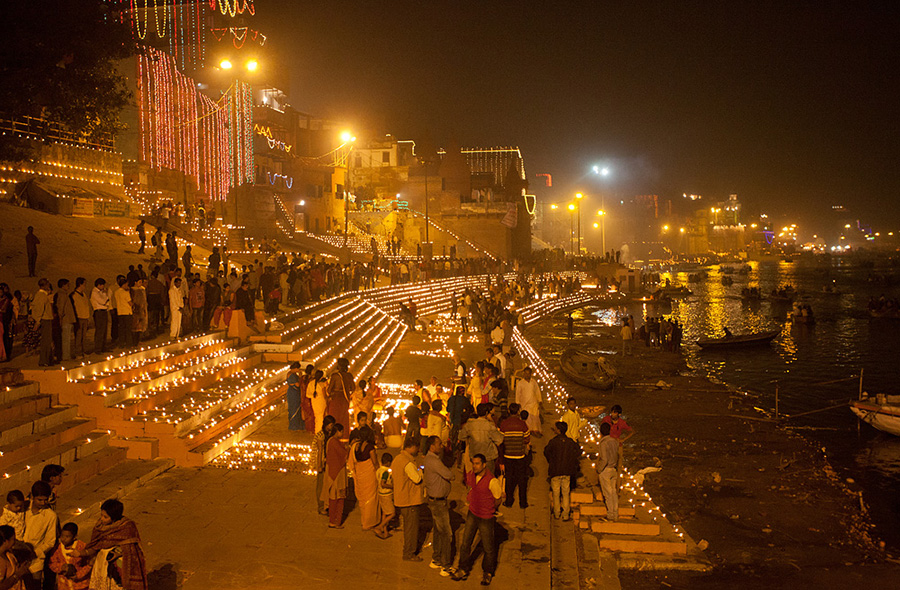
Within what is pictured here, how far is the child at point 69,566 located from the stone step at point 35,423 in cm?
329

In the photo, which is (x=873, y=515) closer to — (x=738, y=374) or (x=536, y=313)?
(x=738, y=374)

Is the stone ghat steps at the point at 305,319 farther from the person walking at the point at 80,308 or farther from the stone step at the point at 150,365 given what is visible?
the person walking at the point at 80,308

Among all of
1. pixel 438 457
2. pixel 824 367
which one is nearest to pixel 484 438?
pixel 438 457

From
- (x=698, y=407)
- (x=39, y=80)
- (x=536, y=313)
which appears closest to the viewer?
(x=39, y=80)

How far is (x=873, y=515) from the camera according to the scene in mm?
12461

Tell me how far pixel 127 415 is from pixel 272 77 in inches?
2133

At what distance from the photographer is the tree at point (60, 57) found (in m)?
17.3

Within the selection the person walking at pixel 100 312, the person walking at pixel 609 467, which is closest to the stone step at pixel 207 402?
the person walking at pixel 100 312

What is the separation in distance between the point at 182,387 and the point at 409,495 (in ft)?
19.4

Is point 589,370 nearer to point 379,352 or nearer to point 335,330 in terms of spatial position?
point 379,352

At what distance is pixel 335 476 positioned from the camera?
7.73m

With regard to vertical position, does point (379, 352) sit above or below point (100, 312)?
below

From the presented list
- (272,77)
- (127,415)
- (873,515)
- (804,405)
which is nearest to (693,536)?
(873,515)

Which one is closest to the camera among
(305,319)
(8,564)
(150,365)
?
(8,564)
